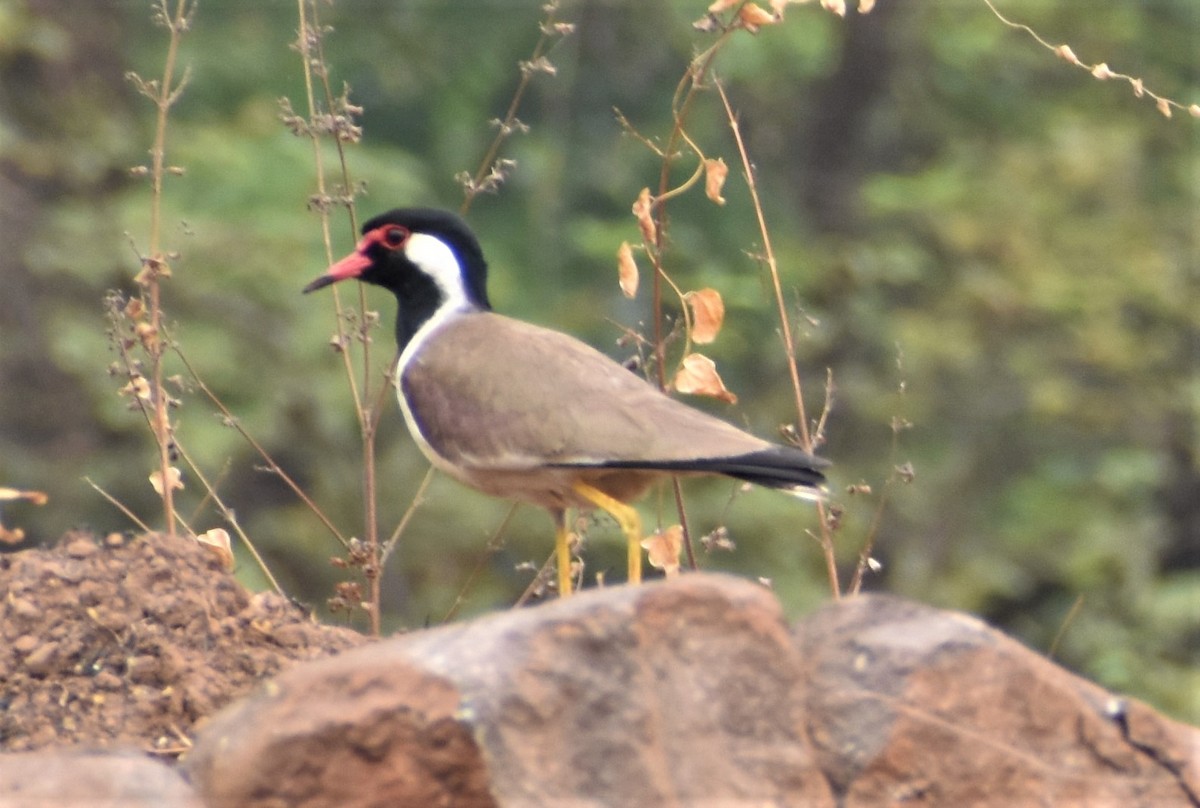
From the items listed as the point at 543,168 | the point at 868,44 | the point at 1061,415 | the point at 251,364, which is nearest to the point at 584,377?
the point at 251,364

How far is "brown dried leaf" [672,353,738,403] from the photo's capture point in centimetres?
564

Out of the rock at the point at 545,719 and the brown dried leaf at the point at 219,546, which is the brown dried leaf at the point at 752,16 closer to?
the brown dried leaf at the point at 219,546

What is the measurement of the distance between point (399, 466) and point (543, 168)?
7.54ft

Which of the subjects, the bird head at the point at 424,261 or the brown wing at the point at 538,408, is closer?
the brown wing at the point at 538,408

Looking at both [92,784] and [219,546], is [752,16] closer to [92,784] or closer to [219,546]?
[219,546]

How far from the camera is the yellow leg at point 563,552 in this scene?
5.43m

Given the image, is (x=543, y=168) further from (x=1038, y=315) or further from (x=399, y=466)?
(x=1038, y=315)

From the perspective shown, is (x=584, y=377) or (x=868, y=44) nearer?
(x=584, y=377)

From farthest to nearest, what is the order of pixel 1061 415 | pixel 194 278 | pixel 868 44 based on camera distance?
pixel 868 44 → pixel 1061 415 → pixel 194 278

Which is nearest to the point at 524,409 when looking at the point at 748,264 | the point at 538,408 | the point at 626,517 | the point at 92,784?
the point at 538,408

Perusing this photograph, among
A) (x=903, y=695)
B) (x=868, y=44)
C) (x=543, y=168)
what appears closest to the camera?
(x=903, y=695)

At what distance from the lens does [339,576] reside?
1241cm

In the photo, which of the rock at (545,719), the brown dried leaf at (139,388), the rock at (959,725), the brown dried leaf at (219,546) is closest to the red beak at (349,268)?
the brown dried leaf at (139,388)

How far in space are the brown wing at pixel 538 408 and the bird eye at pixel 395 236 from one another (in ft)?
1.15
